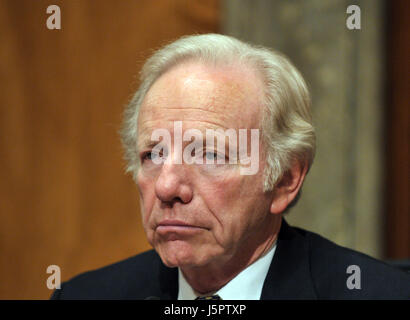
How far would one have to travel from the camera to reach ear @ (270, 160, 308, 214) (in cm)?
189

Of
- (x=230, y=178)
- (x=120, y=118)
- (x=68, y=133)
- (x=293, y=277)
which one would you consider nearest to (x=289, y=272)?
(x=293, y=277)

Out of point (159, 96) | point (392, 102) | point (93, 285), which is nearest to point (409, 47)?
point (392, 102)

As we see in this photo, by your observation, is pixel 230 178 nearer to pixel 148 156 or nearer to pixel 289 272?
pixel 148 156

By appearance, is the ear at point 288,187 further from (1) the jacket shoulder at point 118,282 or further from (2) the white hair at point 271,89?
(1) the jacket shoulder at point 118,282

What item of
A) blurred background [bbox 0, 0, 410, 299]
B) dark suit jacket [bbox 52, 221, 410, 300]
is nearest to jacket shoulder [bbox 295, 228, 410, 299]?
dark suit jacket [bbox 52, 221, 410, 300]

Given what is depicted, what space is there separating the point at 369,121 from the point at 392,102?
7.3 inches

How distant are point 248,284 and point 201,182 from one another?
Result: 0.39 meters

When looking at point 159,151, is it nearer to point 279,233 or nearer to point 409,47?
point 279,233

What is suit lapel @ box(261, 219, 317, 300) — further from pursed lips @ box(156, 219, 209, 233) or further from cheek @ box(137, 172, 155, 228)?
cheek @ box(137, 172, 155, 228)

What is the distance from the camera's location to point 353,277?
1869mm

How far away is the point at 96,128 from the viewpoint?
3.59 m

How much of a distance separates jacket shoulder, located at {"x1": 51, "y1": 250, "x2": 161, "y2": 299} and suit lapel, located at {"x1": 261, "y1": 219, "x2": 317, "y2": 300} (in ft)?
1.44

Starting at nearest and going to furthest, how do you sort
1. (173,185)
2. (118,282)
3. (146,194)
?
(173,185)
(146,194)
(118,282)
